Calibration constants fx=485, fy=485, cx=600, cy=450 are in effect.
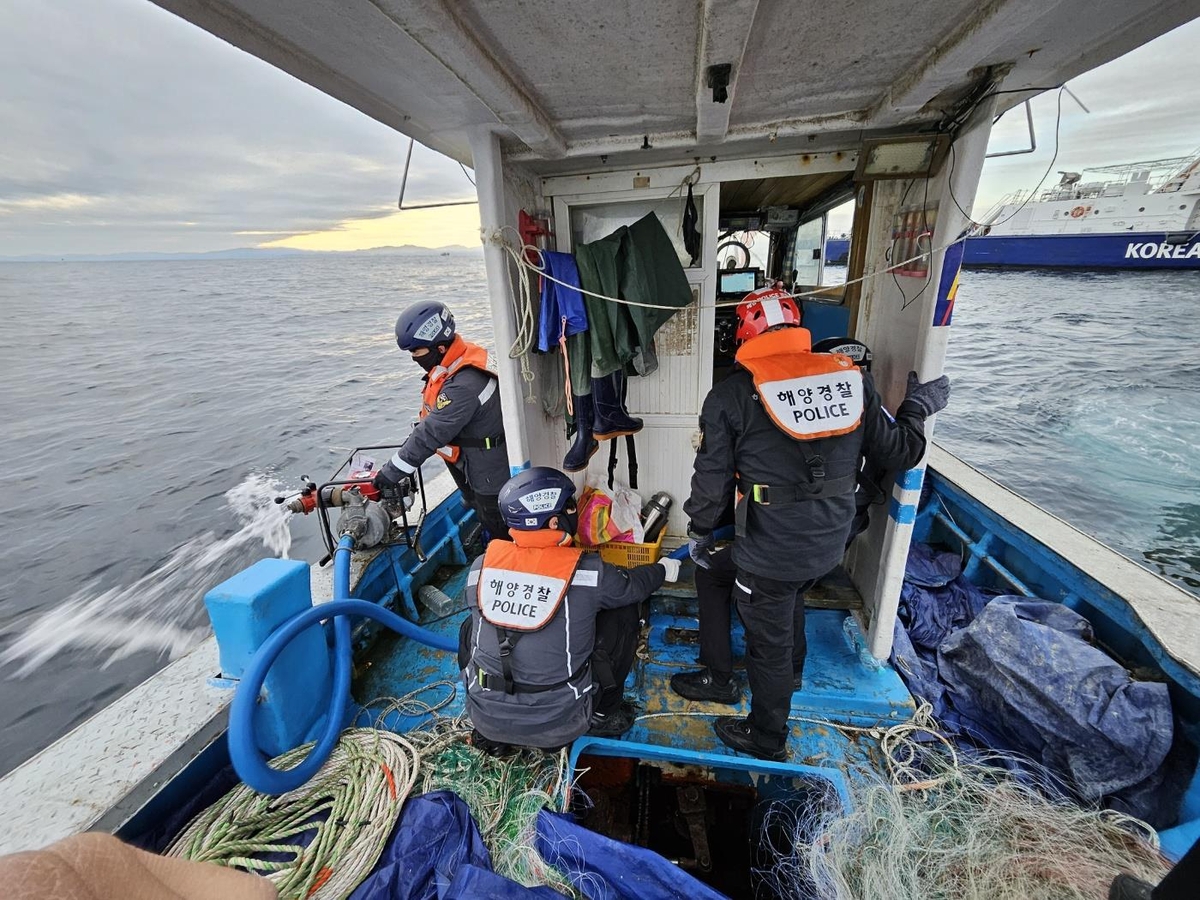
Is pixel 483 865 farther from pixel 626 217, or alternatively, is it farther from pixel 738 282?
pixel 738 282

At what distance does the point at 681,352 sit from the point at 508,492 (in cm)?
187

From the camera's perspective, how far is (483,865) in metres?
1.85

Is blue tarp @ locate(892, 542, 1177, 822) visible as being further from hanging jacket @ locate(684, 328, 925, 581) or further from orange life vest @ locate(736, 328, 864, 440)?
orange life vest @ locate(736, 328, 864, 440)

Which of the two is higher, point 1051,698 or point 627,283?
point 627,283

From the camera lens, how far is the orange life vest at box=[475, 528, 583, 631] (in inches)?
78.9

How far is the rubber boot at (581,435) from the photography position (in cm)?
324

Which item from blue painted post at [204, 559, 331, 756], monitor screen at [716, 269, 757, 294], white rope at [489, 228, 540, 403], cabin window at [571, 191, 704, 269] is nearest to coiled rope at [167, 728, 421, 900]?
blue painted post at [204, 559, 331, 756]

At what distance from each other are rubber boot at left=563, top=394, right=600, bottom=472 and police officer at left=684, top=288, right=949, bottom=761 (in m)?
1.14

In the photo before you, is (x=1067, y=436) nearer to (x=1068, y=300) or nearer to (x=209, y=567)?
(x=209, y=567)

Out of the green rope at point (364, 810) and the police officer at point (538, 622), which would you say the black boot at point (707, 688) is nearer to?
the police officer at point (538, 622)

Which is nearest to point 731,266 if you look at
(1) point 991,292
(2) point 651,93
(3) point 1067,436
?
(2) point 651,93

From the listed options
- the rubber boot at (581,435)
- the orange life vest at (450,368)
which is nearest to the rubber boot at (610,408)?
the rubber boot at (581,435)

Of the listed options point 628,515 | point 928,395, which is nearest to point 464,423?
point 628,515

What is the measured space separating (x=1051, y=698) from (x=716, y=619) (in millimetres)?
1446
